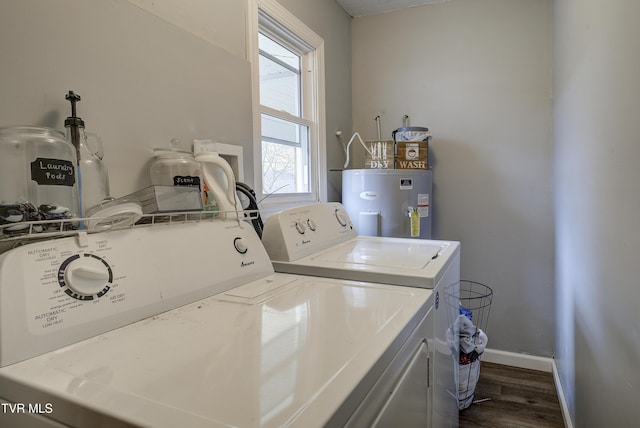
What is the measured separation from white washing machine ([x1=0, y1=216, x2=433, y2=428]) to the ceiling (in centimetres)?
240

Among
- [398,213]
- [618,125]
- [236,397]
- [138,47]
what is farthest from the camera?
[398,213]

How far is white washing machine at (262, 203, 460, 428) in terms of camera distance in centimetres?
117

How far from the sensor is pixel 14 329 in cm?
62

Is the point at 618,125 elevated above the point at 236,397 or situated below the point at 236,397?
above

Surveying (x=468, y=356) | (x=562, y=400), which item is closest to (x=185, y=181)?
(x=468, y=356)

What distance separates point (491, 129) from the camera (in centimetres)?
260

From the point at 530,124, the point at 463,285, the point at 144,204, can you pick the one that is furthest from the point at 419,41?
the point at 144,204

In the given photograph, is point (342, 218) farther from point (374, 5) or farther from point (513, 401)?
point (374, 5)

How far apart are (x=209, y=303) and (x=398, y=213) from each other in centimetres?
158

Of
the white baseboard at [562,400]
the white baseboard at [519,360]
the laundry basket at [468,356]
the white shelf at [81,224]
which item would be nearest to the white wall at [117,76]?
the white shelf at [81,224]

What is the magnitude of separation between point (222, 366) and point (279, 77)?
2.00m

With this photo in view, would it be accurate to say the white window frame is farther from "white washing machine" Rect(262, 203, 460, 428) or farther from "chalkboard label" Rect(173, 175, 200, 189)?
"chalkboard label" Rect(173, 175, 200, 189)

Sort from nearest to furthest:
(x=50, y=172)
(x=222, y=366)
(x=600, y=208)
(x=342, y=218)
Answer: (x=222, y=366) < (x=50, y=172) < (x=600, y=208) < (x=342, y=218)

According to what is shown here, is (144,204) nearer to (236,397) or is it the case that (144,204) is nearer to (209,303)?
(209,303)
